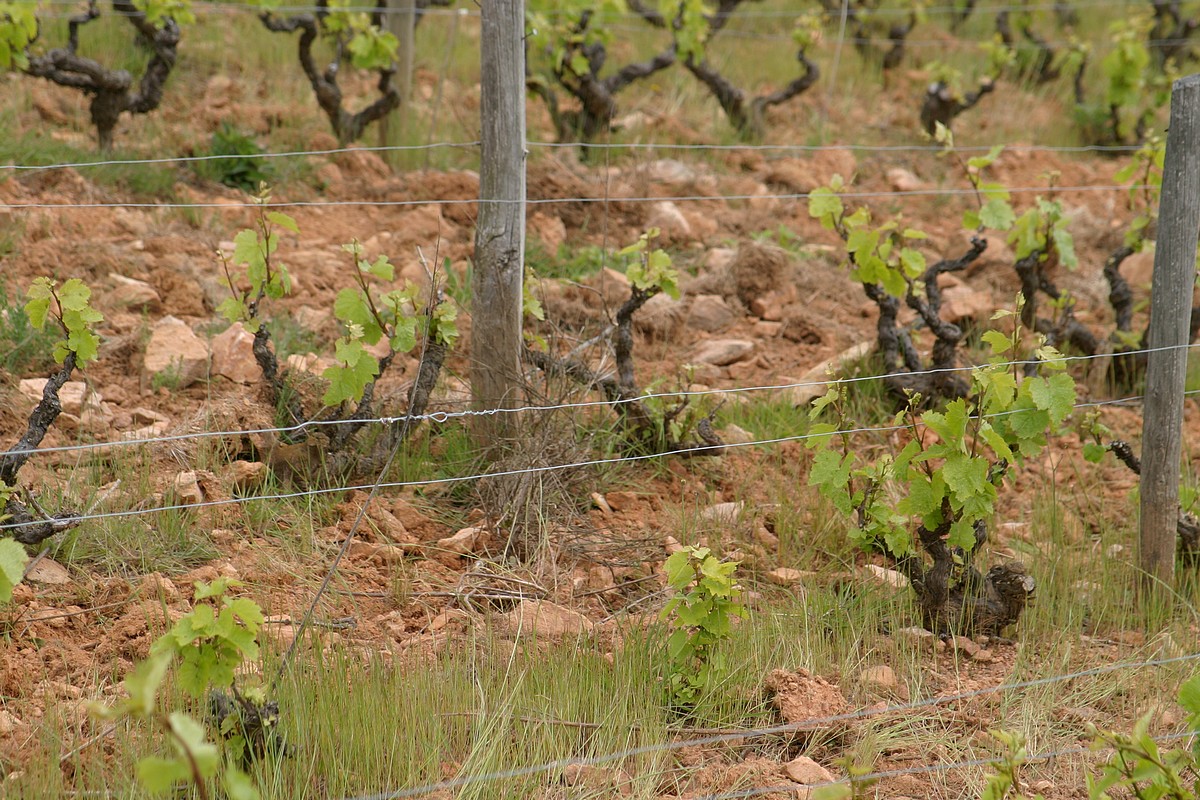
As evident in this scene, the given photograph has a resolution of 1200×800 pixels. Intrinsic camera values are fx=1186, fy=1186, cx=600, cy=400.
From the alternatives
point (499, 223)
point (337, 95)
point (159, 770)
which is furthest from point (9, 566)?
point (337, 95)

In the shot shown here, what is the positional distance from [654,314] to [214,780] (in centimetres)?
322

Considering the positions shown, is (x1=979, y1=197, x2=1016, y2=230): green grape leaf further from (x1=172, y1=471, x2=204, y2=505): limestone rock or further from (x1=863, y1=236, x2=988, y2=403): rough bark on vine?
(x1=172, y1=471, x2=204, y2=505): limestone rock

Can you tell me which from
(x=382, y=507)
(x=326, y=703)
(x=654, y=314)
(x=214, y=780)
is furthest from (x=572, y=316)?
(x=214, y=780)

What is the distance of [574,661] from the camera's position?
317cm

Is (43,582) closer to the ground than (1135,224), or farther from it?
closer to the ground

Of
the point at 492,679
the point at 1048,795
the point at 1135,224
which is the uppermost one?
the point at 1135,224

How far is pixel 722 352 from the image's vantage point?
5.19m

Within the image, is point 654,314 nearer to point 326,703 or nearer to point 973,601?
point 973,601

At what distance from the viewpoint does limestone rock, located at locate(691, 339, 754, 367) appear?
5.18 m

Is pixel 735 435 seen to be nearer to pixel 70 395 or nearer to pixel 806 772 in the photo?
pixel 806 772

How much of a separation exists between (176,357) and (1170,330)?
3.47 meters

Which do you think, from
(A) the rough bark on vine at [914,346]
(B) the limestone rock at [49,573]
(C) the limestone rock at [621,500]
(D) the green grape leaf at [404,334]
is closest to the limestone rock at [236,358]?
(D) the green grape leaf at [404,334]

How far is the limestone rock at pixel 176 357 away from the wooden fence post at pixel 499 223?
3.60ft

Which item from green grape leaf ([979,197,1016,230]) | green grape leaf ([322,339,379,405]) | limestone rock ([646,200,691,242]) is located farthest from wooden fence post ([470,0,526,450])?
limestone rock ([646,200,691,242])
